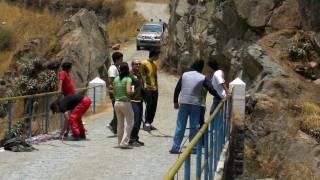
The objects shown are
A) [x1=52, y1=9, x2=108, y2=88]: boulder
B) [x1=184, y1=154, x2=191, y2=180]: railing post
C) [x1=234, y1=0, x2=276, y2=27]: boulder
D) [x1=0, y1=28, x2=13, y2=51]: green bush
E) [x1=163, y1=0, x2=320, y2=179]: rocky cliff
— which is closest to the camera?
[x1=184, y1=154, x2=191, y2=180]: railing post

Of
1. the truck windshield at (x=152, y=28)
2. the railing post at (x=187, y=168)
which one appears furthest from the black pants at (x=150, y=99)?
the truck windshield at (x=152, y=28)

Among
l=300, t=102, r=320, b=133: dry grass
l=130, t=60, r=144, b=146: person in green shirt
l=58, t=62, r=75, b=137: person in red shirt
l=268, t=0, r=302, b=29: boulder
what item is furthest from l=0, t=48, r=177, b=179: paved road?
l=268, t=0, r=302, b=29: boulder

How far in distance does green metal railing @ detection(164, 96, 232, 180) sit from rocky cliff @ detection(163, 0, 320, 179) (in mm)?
2871

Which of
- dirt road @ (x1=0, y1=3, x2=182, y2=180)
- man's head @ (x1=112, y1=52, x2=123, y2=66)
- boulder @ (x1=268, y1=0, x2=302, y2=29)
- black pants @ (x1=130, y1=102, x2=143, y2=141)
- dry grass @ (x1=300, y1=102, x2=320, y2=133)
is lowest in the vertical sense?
dry grass @ (x1=300, y1=102, x2=320, y2=133)

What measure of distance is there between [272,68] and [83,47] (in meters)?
7.77

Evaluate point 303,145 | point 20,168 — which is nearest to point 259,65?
point 303,145

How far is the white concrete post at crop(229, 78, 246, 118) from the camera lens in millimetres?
18028

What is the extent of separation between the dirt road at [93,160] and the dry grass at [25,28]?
1331cm

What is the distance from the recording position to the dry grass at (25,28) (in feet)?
94.1

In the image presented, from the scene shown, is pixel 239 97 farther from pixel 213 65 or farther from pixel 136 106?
pixel 136 106

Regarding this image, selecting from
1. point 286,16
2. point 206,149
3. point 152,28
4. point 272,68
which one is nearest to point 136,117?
point 206,149

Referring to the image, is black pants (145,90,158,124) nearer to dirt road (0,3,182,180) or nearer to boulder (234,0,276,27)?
dirt road (0,3,182,180)

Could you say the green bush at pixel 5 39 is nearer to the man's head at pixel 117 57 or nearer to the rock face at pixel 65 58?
the rock face at pixel 65 58

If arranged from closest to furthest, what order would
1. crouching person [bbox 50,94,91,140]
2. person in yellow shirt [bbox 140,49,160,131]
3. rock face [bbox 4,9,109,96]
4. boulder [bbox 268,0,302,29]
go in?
crouching person [bbox 50,94,91,140]
person in yellow shirt [bbox 140,49,160,131]
boulder [bbox 268,0,302,29]
rock face [bbox 4,9,109,96]
